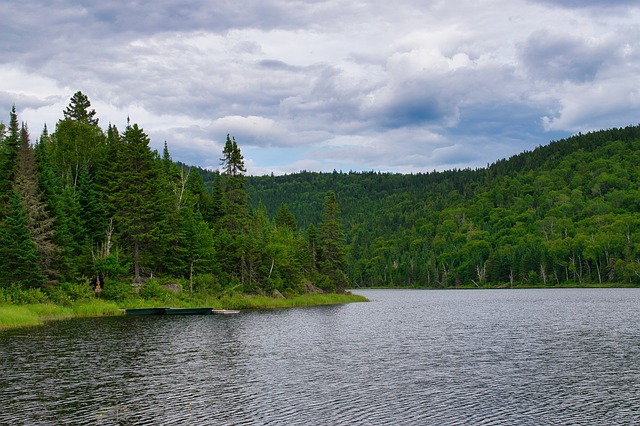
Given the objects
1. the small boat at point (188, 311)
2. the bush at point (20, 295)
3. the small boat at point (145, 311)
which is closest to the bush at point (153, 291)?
the small boat at point (145, 311)

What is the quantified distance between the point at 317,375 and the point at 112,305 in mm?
48277

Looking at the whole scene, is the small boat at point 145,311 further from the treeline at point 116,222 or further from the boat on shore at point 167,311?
the treeline at point 116,222

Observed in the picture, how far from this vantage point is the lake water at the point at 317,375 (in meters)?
26.7

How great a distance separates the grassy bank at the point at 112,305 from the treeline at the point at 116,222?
2.81 metres

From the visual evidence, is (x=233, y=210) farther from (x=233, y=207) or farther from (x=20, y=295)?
(x=20, y=295)

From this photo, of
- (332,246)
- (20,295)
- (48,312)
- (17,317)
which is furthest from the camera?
(332,246)

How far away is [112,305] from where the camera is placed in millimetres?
76125

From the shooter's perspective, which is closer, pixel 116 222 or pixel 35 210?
pixel 35 210

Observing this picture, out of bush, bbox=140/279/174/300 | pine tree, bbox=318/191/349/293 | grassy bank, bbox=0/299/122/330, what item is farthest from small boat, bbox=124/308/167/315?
pine tree, bbox=318/191/349/293

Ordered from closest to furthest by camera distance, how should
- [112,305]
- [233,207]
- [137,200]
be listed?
[112,305]
[137,200]
[233,207]

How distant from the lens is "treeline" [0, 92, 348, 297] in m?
71.9

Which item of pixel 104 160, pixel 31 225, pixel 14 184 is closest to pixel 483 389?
pixel 31 225

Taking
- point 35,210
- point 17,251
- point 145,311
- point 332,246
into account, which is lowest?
point 145,311

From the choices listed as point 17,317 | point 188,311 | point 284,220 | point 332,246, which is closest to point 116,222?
point 188,311
